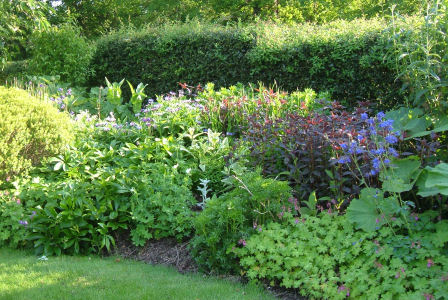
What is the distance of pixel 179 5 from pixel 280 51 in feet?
33.9

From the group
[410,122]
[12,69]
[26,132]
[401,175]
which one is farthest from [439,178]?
[12,69]

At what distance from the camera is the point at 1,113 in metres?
5.34

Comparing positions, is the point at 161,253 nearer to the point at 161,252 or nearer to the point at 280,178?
the point at 161,252

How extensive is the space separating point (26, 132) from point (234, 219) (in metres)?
3.05

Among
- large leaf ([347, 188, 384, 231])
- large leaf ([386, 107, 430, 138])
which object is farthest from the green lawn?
large leaf ([386, 107, 430, 138])

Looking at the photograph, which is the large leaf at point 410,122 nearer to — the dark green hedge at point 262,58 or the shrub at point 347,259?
→ the shrub at point 347,259

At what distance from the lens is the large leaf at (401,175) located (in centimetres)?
354

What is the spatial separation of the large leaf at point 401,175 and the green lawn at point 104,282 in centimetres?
133

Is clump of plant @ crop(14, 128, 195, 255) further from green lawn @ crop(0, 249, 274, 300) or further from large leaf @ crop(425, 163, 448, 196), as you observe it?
large leaf @ crop(425, 163, 448, 196)

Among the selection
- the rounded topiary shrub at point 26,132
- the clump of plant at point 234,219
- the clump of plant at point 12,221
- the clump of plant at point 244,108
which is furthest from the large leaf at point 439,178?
the rounded topiary shrub at point 26,132

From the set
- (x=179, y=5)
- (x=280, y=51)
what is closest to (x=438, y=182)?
(x=280, y=51)

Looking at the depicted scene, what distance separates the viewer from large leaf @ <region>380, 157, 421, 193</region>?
11.6 feet

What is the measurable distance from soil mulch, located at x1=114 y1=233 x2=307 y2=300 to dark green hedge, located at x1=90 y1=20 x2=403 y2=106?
409cm

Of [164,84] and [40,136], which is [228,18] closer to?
[164,84]
